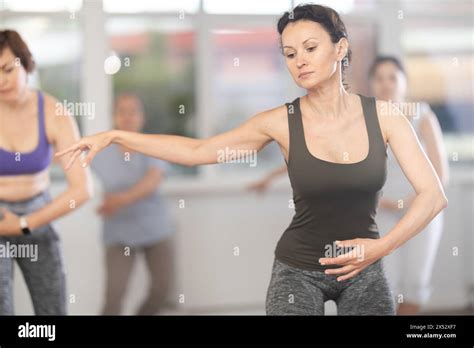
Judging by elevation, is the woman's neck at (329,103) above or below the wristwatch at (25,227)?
above

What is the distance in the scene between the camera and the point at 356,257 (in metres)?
2.74

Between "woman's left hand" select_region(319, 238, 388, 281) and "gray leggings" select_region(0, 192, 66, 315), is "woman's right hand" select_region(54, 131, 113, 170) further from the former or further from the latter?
"woman's left hand" select_region(319, 238, 388, 281)

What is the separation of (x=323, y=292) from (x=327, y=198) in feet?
1.09

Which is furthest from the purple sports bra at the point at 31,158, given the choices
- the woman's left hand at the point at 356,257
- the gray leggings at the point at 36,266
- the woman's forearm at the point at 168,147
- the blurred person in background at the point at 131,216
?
the woman's left hand at the point at 356,257

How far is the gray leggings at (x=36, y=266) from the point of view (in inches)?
127

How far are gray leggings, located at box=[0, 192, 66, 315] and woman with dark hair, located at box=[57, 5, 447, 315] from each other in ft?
2.01

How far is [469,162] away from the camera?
4707 millimetres

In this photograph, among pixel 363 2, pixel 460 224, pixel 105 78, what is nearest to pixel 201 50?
pixel 105 78

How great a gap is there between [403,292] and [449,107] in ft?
3.85

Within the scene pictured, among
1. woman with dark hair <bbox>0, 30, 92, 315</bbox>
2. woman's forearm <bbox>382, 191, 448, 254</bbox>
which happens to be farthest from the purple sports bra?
woman's forearm <bbox>382, 191, 448, 254</bbox>

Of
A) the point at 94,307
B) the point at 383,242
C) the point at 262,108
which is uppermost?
the point at 262,108

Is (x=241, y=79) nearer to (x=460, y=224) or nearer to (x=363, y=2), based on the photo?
(x=363, y=2)

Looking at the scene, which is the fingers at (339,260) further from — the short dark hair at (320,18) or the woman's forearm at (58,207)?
the woman's forearm at (58,207)

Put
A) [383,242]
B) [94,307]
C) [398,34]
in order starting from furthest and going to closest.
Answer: [398,34] → [94,307] → [383,242]
